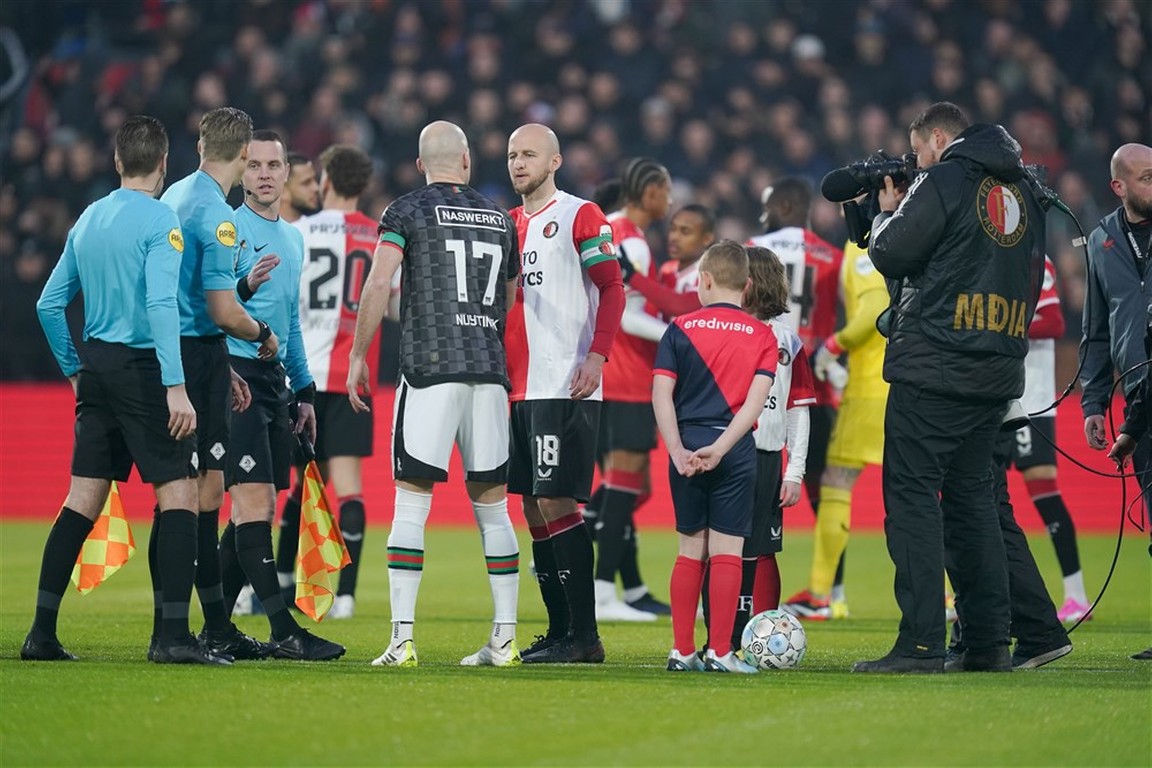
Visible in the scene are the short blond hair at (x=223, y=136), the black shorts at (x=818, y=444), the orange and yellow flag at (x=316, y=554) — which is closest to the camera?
the short blond hair at (x=223, y=136)

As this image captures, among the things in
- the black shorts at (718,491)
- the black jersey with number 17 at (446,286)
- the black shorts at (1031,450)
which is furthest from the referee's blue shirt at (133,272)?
the black shorts at (1031,450)

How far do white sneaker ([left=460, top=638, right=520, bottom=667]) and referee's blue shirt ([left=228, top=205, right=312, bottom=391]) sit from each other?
5.51ft

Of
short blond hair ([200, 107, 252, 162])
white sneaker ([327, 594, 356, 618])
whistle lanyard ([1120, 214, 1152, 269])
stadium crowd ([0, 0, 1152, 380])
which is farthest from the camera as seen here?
stadium crowd ([0, 0, 1152, 380])

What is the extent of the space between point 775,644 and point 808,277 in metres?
3.47

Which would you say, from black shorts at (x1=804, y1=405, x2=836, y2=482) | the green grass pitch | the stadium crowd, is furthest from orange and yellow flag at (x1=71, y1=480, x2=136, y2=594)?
the stadium crowd

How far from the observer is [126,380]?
21.3 feet

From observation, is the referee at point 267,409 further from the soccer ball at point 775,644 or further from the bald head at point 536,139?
the soccer ball at point 775,644

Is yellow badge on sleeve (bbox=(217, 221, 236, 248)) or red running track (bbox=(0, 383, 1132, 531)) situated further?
red running track (bbox=(0, 383, 1132, 531))

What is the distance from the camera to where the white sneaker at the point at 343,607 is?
928cm

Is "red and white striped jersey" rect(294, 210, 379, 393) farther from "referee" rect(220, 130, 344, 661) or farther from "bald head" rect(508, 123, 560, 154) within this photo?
"bald head" rect(508, 123, 560, 154)

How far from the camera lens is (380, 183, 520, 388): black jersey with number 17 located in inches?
259

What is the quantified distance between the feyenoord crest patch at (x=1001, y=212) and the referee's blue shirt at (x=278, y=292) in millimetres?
3141

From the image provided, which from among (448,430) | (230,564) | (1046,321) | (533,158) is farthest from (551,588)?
(1046,321)

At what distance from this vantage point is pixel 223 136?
682 cm
